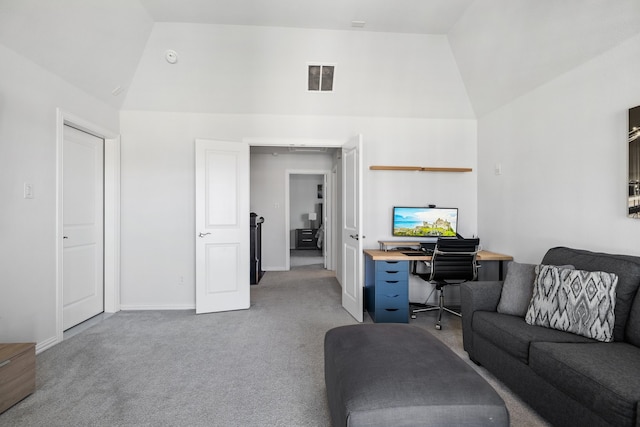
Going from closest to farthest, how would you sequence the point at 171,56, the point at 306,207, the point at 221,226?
the point at 171,56 → the point at 221,226 → the point at 306,207

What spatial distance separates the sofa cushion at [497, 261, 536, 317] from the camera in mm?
2182

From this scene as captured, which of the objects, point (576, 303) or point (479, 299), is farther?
point (479, 299)

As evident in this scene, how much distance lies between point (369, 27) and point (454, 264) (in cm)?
263

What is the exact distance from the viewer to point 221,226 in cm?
372

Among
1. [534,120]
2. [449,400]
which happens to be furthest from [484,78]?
[449,400]

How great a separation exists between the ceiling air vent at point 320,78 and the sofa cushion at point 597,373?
10.4 ft

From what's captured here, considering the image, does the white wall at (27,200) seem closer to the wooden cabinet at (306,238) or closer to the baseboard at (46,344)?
the baseboard at (46,344)

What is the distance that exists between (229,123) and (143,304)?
2516 millimetres

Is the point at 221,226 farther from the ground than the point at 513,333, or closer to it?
farther from the ground

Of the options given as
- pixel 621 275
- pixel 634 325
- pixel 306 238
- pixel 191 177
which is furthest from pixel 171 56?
pixel 306 238

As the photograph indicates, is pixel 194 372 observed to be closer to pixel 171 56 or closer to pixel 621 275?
pixel 621 275

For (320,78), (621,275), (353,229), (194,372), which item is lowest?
(194,372)

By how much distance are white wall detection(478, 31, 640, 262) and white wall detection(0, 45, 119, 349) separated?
452cm

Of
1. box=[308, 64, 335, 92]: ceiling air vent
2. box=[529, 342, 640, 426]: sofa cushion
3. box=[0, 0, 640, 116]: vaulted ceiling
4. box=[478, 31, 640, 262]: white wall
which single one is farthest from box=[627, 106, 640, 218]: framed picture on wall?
box=[308, 64, 335, 92]: ceiling air vent
